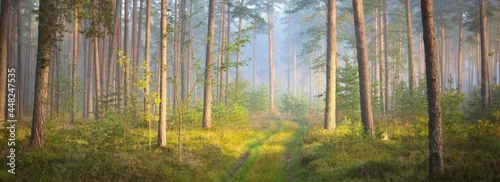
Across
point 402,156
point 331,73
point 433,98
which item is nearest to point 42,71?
point 433,98

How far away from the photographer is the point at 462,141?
33.7 feet

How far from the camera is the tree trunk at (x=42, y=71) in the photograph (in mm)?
10125

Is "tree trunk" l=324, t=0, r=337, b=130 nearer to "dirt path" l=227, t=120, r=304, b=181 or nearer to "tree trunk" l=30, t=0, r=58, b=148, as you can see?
"dirt path" l=227, t=120, r=304, b=181

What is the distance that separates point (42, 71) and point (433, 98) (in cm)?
1173

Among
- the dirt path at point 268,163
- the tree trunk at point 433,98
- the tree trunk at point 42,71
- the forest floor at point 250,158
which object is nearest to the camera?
the tree trunk at point 433,98

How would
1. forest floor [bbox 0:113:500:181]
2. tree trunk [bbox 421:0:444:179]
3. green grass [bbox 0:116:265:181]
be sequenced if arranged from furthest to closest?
green grass [bbox 0:116:265:181] < forest floor [bbox 0:113:500:181] < tree trunk [bbox 421:0:444:179]

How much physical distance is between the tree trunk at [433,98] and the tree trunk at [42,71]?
11201 millimetres

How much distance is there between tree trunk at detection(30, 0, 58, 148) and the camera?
10.1 m

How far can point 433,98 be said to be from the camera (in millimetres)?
7113

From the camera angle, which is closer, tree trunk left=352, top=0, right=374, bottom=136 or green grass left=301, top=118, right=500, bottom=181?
green grass left=301, top=118, right=500, bottom=181

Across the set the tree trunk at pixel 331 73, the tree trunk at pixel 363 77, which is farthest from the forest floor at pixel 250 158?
the tree trunk at pixel 331 73

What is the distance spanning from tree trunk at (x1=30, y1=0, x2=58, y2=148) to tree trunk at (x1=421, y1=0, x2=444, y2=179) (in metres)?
11.2

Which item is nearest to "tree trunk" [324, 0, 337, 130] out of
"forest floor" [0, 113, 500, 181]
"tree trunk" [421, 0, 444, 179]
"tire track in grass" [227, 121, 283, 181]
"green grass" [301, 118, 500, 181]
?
"forest floor" [0, 113, 500, 181]

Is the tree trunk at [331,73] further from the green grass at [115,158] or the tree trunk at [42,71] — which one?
the tree trunk at [42,71]
